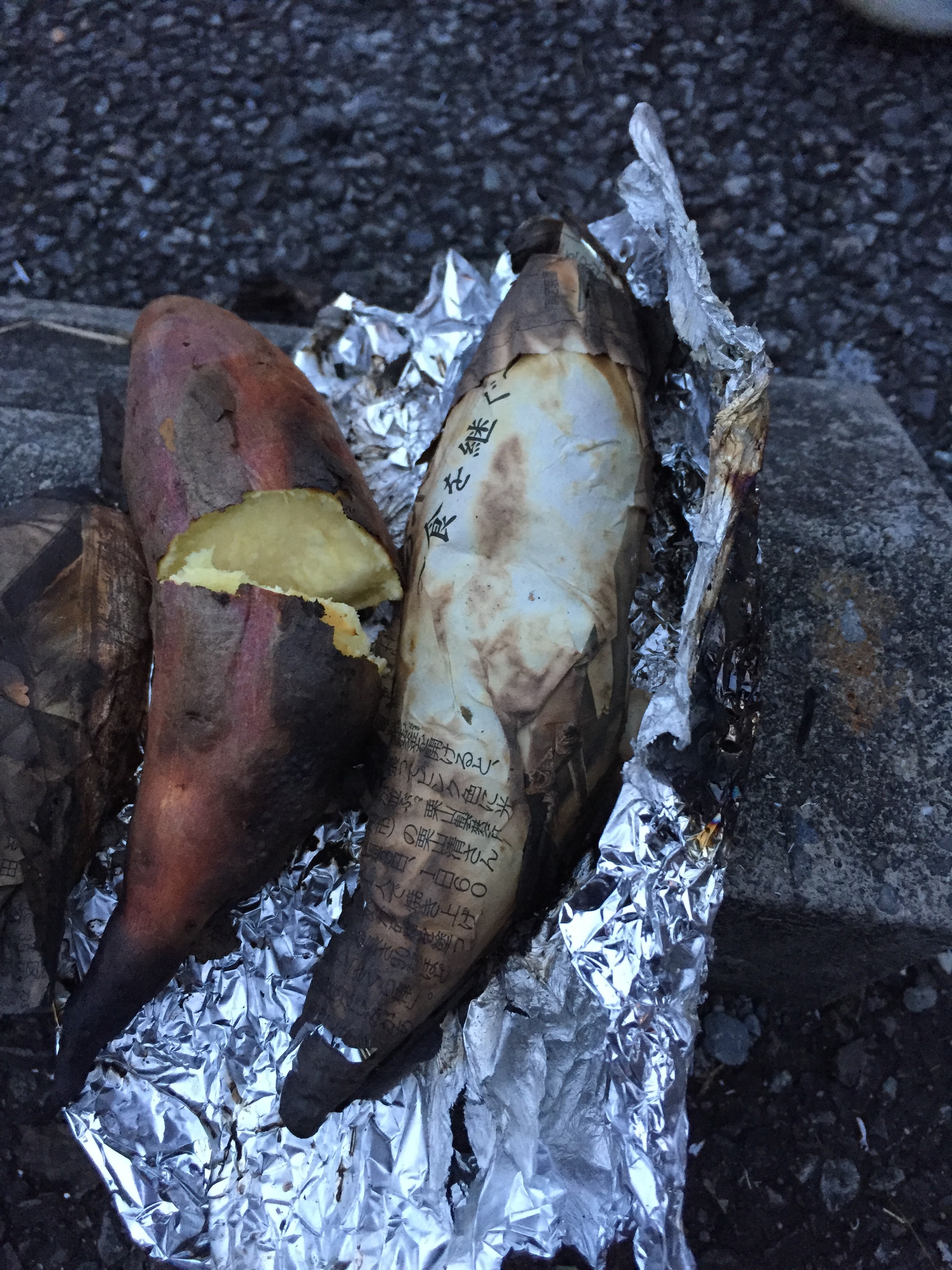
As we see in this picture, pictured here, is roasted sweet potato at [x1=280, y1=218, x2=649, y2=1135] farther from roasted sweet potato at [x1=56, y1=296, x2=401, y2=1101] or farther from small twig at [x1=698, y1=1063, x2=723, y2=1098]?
small twig at [x1=698, y1=1063, x2=723, y2=1098]

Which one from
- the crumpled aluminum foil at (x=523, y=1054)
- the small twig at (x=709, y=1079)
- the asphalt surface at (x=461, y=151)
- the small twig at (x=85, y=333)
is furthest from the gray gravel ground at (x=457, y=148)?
the small twig at (x=709, y=1079)

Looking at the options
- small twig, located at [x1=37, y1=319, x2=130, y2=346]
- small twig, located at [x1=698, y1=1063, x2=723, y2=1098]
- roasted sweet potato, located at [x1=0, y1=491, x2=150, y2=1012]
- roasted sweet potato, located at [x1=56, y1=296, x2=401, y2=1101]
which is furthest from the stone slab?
small twig, located at [x1=37, y1=319, x2=130, y2=346]

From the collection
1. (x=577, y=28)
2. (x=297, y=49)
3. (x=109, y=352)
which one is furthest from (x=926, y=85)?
(x=109, y=352)

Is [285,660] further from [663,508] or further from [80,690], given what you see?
[663,508]

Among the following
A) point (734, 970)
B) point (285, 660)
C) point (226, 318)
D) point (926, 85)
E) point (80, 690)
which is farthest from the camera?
point (926, 85)

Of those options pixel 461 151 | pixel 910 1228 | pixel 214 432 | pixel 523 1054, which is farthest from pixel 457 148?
pixel 910 1228

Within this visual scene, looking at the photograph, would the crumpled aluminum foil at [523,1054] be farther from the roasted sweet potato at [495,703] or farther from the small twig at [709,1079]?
the small twig at [709,1079]
